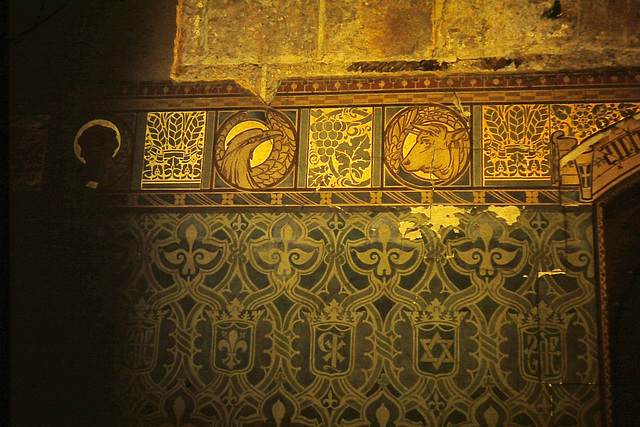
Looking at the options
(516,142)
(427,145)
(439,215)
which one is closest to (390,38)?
(427,145)

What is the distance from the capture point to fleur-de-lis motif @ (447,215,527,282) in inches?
118

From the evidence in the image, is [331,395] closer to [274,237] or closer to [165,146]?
[274,237]

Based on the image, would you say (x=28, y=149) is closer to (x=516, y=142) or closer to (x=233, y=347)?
(x=233, y=347)

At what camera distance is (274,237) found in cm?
316

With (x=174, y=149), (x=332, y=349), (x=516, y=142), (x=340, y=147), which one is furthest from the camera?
(x=174, y=149)

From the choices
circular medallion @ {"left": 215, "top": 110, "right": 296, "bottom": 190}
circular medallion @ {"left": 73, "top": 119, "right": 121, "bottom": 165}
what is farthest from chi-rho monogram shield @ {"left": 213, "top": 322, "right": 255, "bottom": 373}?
circular medallion @ {"left": 73, "top": 119, "right": 121, "bottom": 165}

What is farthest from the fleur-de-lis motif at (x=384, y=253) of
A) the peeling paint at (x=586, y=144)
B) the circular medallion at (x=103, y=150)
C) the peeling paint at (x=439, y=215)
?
the circular medallion at (x=103, y=150)

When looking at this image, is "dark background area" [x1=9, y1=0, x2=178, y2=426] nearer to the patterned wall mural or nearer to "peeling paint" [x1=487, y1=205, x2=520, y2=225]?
the patterned wall mural

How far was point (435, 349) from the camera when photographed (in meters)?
2.96

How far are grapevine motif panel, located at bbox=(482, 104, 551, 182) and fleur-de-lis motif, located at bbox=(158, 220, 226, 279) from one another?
146cm

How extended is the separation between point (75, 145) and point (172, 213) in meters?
0.70

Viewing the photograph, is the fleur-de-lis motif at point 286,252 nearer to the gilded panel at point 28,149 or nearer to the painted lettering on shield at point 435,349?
the painted lettering on shield at point 435,349

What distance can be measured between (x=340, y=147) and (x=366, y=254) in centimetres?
59

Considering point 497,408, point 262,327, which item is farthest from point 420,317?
point 262,327
